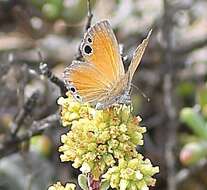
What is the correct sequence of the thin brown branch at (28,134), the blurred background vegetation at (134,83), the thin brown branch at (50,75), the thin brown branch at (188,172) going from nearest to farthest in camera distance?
the thin brown branch at (50,75) → the thin brown branch at (28,134) → the blurred background vegetation at (134,83) → the thin brown branch at (188,172)

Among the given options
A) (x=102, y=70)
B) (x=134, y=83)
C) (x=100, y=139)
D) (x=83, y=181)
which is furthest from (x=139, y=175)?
(x=134, y=83)

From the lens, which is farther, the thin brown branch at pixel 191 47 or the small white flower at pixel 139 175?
the thin brown branch at pixel 191 47

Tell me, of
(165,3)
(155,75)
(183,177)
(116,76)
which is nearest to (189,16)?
(155,75)

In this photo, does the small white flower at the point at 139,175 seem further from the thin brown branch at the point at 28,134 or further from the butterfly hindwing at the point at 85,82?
the thin brown branch at the point at 28,134

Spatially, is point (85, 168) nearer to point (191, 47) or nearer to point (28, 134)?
point (28, 134)

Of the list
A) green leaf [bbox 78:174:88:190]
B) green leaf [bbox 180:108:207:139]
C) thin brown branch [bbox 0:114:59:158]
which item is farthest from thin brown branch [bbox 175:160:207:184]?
green leaf [bbox 78:174:88:190]

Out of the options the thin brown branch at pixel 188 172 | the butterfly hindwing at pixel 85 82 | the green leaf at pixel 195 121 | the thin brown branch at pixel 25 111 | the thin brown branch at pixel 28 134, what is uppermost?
the green leaf at pixel 195 121

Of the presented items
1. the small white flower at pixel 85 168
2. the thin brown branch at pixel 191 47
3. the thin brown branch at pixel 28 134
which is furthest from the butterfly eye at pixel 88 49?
the thin brown branch at pixel 191 47
